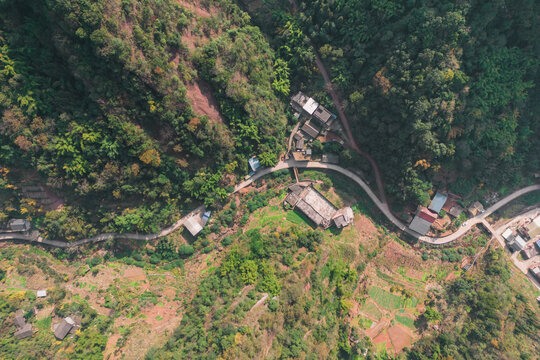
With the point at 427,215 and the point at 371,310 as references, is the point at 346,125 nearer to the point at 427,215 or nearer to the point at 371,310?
the point at 427,215

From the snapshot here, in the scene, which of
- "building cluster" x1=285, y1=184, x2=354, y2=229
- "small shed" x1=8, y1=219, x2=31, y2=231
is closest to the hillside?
"building cluster" x1=285, y1=184, x2=354, y2=229

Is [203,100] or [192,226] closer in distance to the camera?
[203,100]

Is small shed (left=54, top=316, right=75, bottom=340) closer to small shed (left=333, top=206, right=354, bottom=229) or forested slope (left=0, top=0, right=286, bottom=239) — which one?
forested slope (left=0, top=0, right=286, bottom=239)

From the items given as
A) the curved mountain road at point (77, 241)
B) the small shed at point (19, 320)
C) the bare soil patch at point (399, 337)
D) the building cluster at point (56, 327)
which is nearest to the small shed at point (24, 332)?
the building cluster at point (56, 327)

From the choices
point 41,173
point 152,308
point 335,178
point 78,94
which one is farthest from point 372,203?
point 41,173

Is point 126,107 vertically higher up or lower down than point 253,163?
lower down

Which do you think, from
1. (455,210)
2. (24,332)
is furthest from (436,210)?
(24,332)

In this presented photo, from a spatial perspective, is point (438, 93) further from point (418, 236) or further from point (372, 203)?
point (418, 236)
